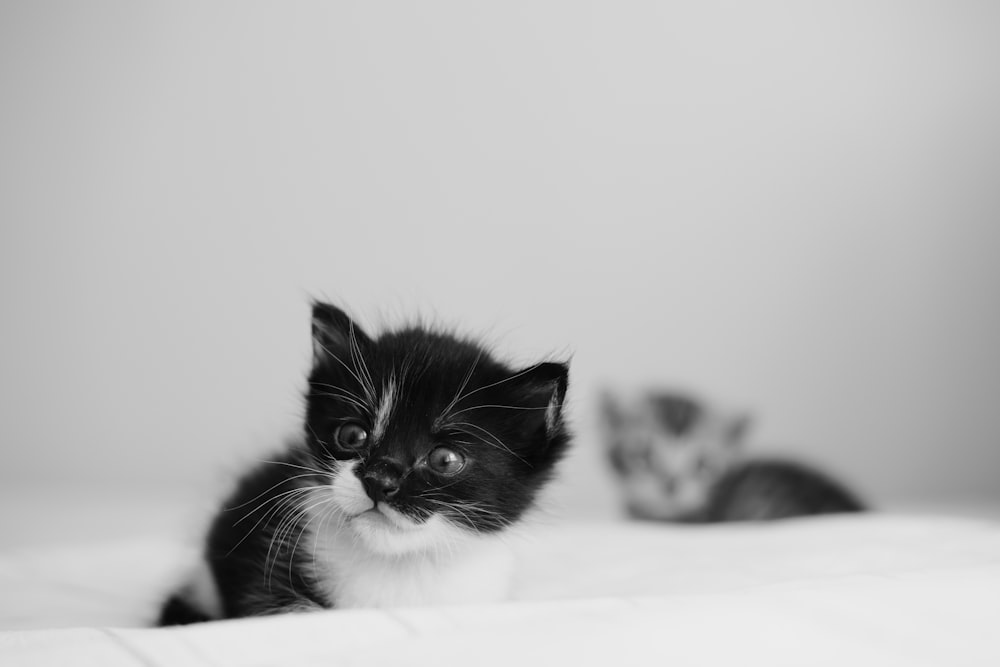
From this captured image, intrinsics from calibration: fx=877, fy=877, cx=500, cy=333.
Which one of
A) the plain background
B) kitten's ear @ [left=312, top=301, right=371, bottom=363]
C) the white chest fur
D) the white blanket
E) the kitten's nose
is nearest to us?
the white blanket

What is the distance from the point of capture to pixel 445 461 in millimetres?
1055

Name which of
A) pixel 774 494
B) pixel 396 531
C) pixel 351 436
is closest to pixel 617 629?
pixel 396 531

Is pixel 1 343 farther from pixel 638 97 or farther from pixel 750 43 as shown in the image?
pixel 750 43

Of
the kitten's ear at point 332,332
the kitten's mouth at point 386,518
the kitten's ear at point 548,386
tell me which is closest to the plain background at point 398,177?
the kitten's ear at point 332,332

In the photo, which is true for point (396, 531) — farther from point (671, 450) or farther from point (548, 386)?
point (671, 450)

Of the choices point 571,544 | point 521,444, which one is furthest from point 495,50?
point 521,444

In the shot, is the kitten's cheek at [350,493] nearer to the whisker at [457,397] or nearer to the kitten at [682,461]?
the whisker at [457,397]

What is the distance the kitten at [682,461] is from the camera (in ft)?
10.0

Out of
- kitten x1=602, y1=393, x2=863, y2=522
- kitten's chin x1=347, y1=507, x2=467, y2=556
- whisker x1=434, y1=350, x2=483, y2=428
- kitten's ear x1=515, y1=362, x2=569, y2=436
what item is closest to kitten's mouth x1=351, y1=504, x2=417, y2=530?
kitten's chin x1=347, y1=507, x2=467, y2=556

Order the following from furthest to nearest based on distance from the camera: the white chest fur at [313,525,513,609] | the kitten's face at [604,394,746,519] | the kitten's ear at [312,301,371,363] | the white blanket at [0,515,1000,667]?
1. the kitten's face at [604,394,746,519]
2. the kitten's ear at [312,301,371,363]
3. the white chest fur at [313,525,513,609]
4. the white blanket at [0,515,1000,667]

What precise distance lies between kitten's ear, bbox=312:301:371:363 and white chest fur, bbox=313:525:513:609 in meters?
0.24

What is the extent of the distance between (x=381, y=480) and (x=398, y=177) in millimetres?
2127

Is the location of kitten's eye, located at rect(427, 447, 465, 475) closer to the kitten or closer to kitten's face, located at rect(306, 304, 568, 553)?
kitten's face, located at rect(306, 304, 568, 553)

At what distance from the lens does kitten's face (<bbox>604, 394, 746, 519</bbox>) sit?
320 cm
